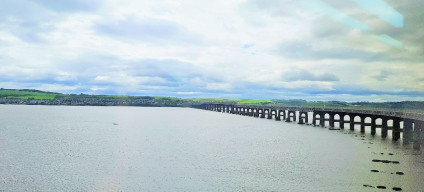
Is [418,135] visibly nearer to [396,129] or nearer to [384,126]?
[396,129]

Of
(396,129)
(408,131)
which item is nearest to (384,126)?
(396,129)

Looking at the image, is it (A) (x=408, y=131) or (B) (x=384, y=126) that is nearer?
(A) (x=408, y=131)

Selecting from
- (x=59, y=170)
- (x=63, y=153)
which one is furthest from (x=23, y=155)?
(x=59, y=170)

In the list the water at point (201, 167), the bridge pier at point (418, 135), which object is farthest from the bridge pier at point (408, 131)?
the bridge pier at point (418, 135)

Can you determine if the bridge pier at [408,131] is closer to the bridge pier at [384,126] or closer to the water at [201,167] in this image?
the water at [201,167]

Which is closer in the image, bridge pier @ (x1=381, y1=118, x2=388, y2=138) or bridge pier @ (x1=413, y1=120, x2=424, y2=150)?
bridge pier @ (x1=413, y1=120, x2=424, y2=150)

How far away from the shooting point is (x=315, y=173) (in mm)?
30609

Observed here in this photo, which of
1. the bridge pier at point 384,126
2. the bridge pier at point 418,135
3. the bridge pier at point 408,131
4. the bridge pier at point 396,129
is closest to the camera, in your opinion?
the bridge pier at point 418,135

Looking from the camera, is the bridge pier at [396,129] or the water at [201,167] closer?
Result: the water at [201,167]

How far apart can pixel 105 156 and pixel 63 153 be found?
4.90 meters

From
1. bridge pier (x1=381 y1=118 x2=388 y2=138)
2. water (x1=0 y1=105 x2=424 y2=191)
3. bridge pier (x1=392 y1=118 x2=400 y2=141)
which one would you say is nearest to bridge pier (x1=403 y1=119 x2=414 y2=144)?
water (x1=0 y1=105 x2=424 y2=191)

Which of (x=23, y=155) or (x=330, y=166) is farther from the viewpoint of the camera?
(x=23, y=155)

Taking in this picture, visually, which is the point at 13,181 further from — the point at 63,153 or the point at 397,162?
the point at 397,162

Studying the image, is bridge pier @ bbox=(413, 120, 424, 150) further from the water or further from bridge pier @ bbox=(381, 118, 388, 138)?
bridge pier @ bbox=(381, 118, 388, 138)
